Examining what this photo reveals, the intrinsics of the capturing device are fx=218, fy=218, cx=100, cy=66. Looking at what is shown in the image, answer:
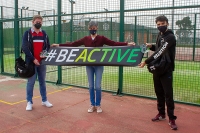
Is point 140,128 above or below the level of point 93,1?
below

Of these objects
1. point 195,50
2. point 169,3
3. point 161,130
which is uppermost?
point 169,3

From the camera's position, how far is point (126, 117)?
470 centimetres

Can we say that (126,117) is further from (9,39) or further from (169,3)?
(9,39)

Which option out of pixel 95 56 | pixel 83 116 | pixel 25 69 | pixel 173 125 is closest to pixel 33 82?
pixel 25 69

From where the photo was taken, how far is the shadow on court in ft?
13.5

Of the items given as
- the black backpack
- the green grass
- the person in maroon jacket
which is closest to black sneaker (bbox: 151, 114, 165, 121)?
the person in maroon jacket

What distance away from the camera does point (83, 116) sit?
4.75 meters

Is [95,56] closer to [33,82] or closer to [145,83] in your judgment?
[33,82]

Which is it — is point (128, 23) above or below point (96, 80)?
above

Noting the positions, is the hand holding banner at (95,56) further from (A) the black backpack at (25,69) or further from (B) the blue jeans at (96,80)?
(A) the black backpack at (25,69)

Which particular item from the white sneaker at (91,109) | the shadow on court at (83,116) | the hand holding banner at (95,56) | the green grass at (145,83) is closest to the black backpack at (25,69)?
the hand holding banner at (95,56)

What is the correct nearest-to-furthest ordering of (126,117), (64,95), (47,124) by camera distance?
(47,124), (126,117), (64,95)

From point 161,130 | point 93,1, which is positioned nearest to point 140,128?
point 161,130

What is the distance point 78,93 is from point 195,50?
19.8 feet
